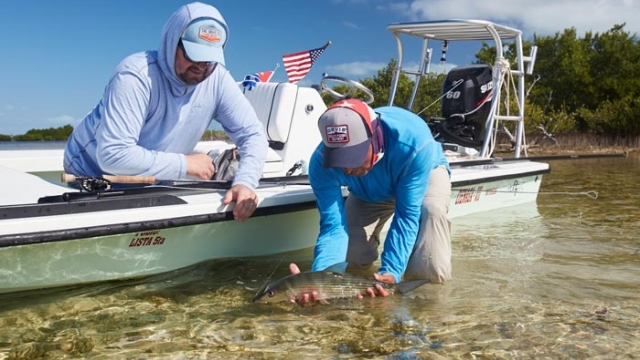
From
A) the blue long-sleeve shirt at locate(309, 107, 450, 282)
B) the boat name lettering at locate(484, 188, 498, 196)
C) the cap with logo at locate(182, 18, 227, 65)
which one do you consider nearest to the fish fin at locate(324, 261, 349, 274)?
the blue long-sleeve shirt at locate(309, 107, 450, 282)

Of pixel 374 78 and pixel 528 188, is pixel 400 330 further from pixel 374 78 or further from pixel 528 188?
pixel 374 78

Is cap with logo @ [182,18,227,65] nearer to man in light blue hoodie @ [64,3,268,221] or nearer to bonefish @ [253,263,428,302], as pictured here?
man in light blue hoodie @ [64,3,268,221]

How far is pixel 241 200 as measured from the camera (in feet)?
14.3

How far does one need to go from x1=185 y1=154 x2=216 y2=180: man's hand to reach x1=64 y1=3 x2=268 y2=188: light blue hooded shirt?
0.06 m

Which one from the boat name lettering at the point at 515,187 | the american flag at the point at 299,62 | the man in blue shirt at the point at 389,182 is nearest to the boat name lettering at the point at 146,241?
the man in blue shirt at the point at 389,182

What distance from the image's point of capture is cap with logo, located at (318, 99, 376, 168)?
357 centimetres

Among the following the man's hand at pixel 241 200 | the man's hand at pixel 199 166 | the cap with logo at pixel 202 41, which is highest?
the cap with logo at pixel 202 41

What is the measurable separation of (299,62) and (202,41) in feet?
11.9

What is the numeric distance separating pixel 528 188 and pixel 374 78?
1522 inches

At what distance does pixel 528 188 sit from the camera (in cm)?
860

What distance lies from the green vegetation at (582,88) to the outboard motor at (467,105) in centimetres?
2539

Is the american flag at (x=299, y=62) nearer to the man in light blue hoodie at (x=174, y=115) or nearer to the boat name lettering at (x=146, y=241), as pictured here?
the man in light blue hoodie at (x=174, y=115)

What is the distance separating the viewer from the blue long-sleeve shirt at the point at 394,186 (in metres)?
3.97

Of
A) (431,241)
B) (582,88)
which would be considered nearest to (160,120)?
(431,241)
